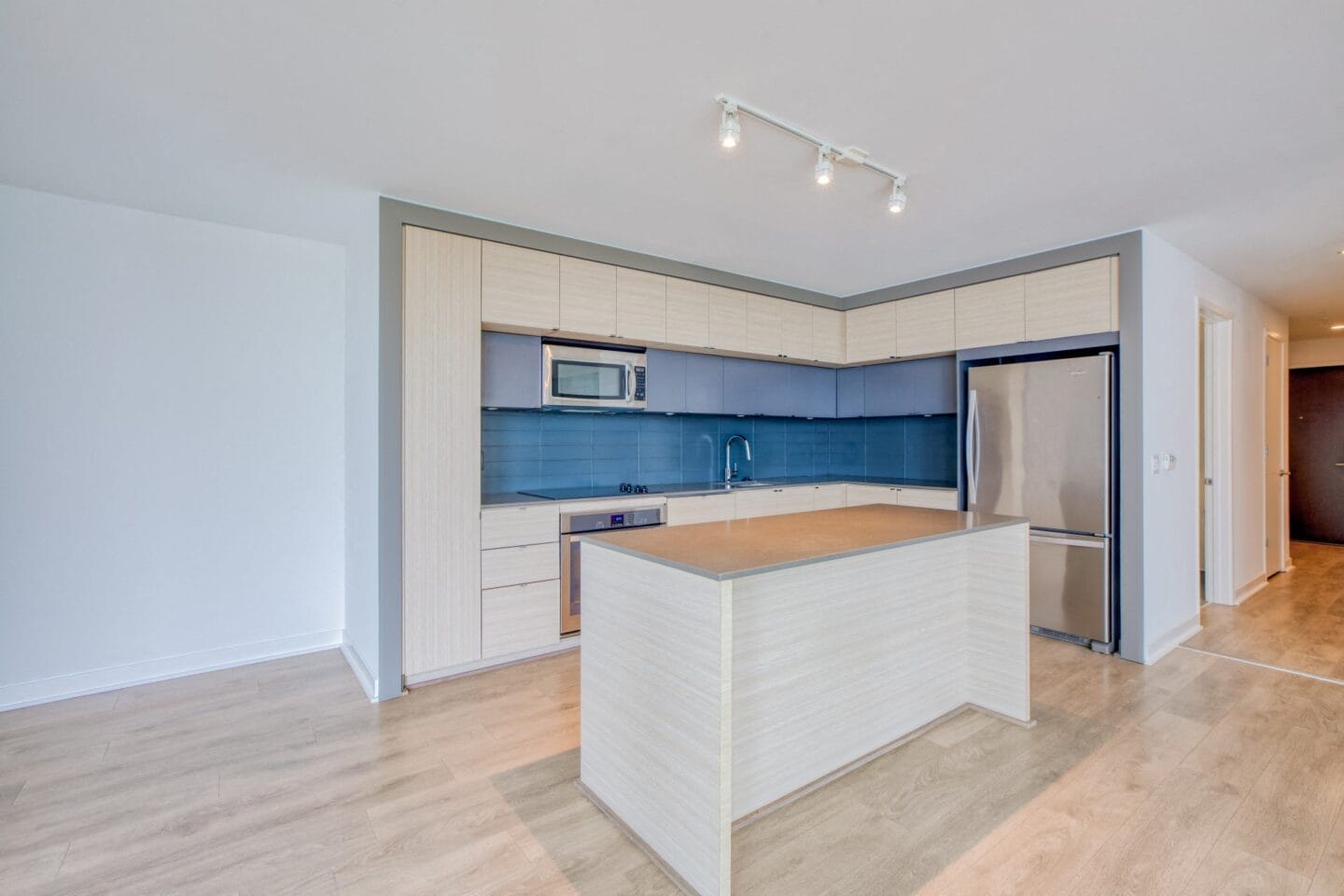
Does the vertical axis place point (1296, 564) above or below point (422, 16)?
below

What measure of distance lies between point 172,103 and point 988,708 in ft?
13.0

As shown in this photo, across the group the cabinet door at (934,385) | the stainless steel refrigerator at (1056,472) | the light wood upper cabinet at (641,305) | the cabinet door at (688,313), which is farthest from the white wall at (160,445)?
the stainless steel refrigerator at (1056,472)

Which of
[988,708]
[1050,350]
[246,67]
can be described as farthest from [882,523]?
[246,67]

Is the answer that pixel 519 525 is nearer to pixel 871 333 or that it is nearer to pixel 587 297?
pixel 587 297

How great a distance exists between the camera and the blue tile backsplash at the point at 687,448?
12.4 feet

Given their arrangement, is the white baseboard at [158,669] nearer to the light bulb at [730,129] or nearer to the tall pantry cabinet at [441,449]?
the tall pantry cabinet at [441,449]

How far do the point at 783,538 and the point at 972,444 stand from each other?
2551mm

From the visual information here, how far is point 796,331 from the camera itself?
4625 mm

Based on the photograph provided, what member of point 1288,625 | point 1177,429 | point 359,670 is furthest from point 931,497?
point 359,670

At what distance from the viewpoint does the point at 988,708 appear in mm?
2689

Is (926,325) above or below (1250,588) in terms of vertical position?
above

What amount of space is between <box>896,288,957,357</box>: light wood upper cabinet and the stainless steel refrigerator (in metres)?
0.35

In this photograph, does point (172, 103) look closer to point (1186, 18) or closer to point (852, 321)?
point (1186, 18)

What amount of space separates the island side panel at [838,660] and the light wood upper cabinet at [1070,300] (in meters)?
1.77
